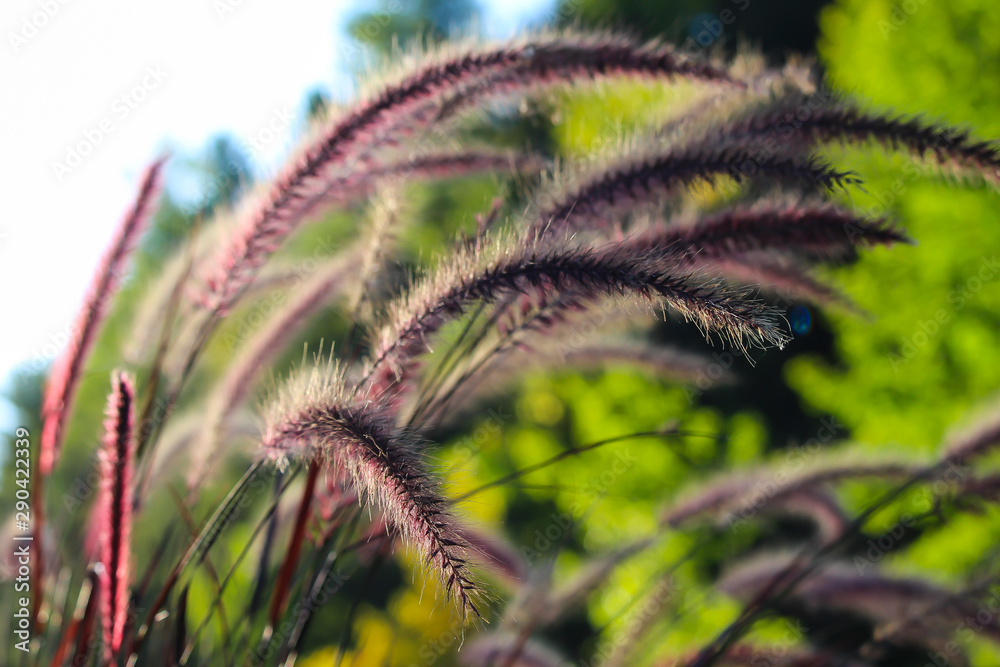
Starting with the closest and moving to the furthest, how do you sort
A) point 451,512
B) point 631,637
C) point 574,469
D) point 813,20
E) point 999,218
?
1. point 451,512
2. point 631,637
3. point 999,218
4. point 574,469
5. point 813,20

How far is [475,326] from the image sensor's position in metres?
1.05

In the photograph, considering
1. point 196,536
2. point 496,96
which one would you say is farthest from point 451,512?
point 496,96

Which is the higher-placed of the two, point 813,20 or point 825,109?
point 813,20

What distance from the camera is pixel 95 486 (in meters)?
1.19

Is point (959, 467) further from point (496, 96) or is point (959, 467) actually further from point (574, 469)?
point (574, 469)

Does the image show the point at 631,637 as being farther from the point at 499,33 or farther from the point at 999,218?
the point at 999,218

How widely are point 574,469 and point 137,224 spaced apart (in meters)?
4.05

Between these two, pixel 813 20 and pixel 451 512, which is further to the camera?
pixel 813 20

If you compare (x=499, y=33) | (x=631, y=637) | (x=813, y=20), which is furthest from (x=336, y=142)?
(x=813, y=20)

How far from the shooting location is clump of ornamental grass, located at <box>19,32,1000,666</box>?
665 mm

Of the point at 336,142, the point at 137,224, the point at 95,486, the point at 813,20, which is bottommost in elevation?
the point at 95,486

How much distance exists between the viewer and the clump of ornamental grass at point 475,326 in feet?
2.18

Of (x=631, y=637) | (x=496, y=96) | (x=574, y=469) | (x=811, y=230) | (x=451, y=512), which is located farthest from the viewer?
(x=574, y=469)

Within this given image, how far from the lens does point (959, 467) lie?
1124 mm
